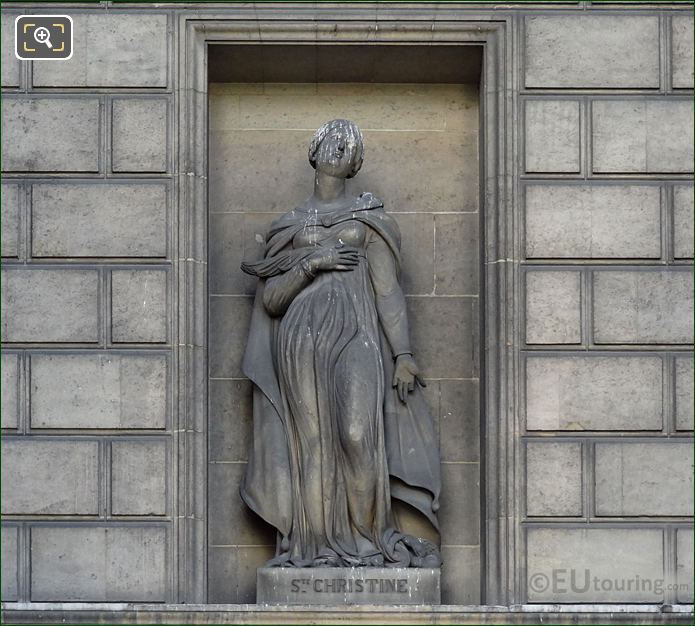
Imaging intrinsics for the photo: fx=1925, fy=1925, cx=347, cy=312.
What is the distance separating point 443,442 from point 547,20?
382 centimetres

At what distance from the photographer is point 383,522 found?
16.4 metres

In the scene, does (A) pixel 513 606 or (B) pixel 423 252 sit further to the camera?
(B) pixel 423 252

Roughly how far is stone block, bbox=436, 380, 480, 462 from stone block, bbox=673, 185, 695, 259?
7.11 feet

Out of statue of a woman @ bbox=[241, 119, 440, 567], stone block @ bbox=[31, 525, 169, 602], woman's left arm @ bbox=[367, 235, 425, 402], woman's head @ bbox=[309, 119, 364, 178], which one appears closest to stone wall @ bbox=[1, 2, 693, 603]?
stone block @ bbox=[31, 525, 169, 602]

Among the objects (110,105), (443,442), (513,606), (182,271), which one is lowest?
(513,606)

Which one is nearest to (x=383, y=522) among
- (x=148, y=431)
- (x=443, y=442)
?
(x=443, y=442)

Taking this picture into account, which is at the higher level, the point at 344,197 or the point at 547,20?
the point at 547,20

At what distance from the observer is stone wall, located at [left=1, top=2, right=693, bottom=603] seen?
16.2 metres

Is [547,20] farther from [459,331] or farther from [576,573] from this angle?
[576,573]

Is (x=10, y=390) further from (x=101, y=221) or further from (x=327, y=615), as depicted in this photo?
(x=327, y=615)

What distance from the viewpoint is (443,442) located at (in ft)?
56.0

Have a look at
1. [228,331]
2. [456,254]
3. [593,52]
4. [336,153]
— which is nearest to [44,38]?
[336,153]

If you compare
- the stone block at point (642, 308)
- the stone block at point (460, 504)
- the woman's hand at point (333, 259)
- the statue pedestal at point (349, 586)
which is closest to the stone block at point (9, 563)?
the statue pedestal at point (349, 586)

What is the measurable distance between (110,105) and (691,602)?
653cm
